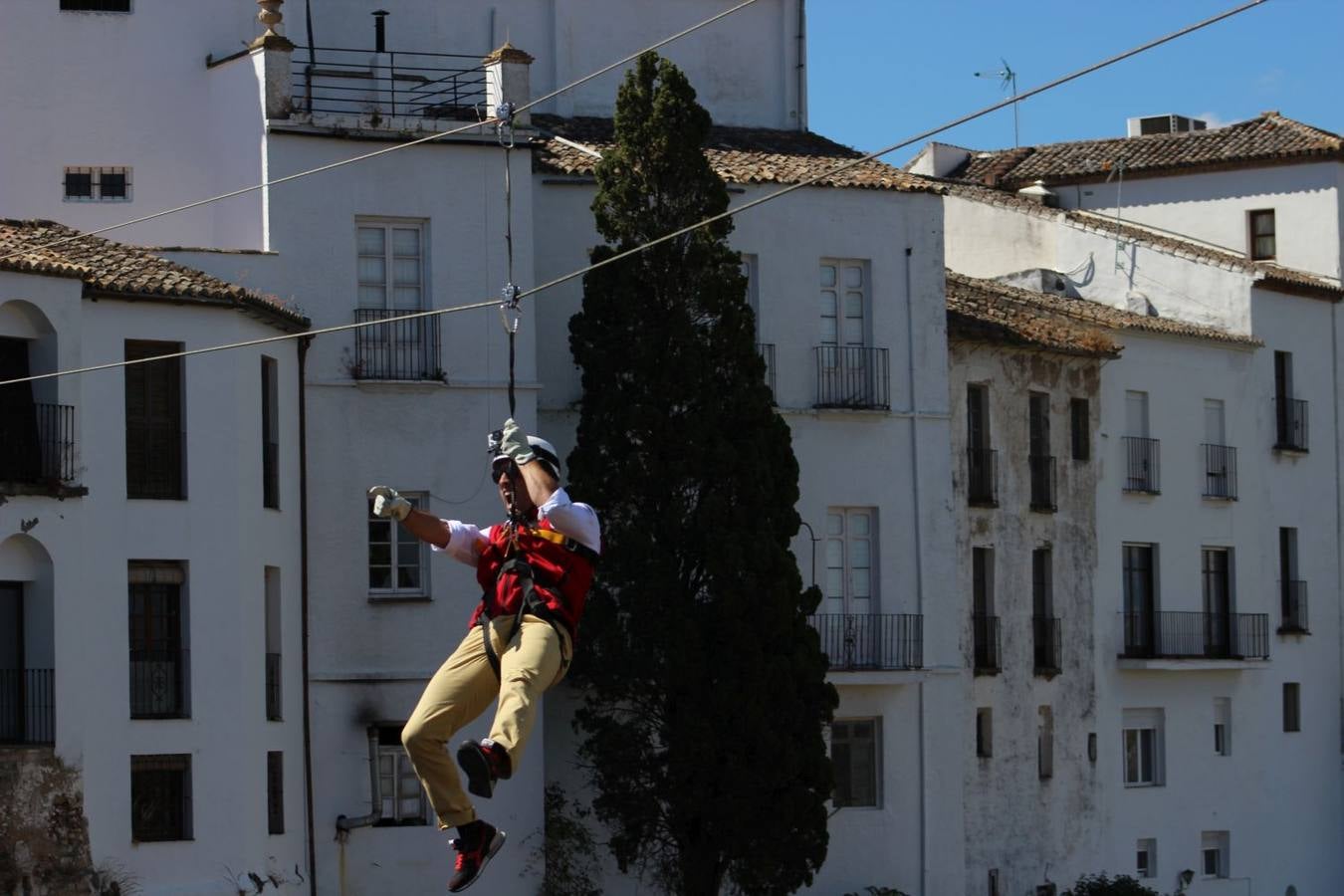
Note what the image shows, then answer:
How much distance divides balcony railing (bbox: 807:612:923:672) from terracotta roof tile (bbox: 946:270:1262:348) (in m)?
4.91

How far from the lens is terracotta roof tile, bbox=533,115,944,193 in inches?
1550

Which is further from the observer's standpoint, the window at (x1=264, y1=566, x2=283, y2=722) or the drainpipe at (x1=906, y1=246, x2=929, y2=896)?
→ the drainpipe at (x1=906, y1=246, x2=929, y2=896)

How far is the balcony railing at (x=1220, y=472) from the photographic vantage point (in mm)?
49219

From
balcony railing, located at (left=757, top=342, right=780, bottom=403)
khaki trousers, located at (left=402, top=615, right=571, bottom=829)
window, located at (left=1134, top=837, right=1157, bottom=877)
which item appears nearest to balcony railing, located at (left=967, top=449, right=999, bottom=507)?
balcony railing, located at (left=757, top=342, right=780, bottom=403)

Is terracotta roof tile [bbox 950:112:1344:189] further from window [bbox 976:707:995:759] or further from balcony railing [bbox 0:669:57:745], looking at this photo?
balcony railing [bbox 0:669:57:745]

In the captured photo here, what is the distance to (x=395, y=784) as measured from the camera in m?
36.3

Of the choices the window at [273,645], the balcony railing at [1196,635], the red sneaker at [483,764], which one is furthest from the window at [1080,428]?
the red sneaker at [483,764]

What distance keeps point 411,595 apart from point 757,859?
5.69 meters

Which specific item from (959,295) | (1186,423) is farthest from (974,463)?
(1186,423)

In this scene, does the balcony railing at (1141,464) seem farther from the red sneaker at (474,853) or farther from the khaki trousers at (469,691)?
the red sneaker at (474,853)

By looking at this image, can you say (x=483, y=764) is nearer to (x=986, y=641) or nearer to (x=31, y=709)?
(x=31, y=709)

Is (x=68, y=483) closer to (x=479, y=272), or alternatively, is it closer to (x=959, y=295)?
(x=479, y=272)

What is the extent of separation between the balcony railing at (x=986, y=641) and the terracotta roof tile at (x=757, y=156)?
694 cm

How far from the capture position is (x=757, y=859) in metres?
35.4
